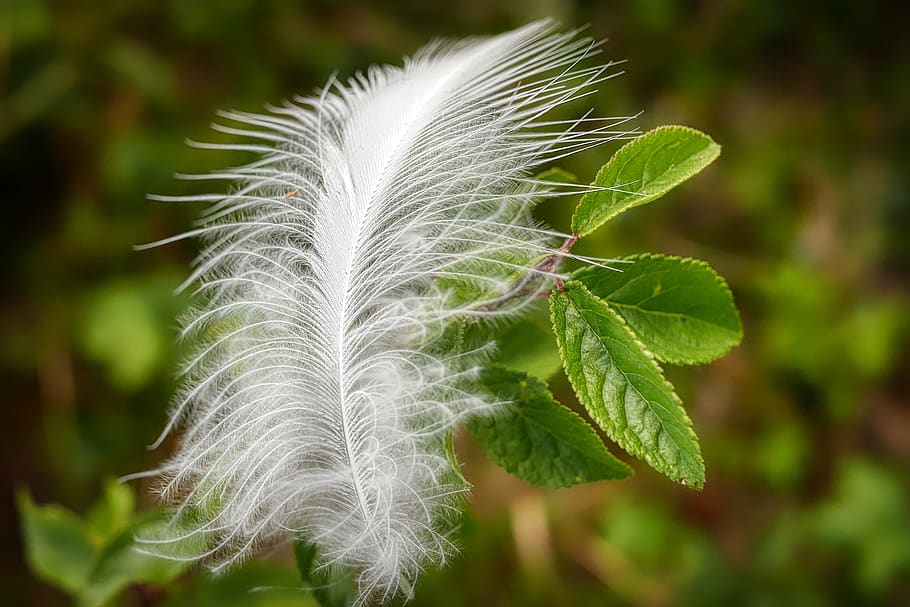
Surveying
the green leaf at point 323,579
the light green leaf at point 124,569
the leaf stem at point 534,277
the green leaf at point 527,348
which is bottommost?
A: the green leaf at point 323,579

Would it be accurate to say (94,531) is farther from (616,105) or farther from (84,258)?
(616,105)

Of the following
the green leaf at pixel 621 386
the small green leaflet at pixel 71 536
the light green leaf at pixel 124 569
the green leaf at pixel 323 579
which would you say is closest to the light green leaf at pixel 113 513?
the small green leaflet at pixel 71 536

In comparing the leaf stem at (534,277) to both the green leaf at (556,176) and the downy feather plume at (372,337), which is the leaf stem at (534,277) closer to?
the downy feather plume at (372,337)

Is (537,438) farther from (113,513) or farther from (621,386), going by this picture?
(113,513)

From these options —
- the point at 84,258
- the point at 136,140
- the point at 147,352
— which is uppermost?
the point at 136,140

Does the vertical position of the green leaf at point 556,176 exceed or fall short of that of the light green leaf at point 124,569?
it exceeds it

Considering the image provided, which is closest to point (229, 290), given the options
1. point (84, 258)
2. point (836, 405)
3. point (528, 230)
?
point (528, 230)
